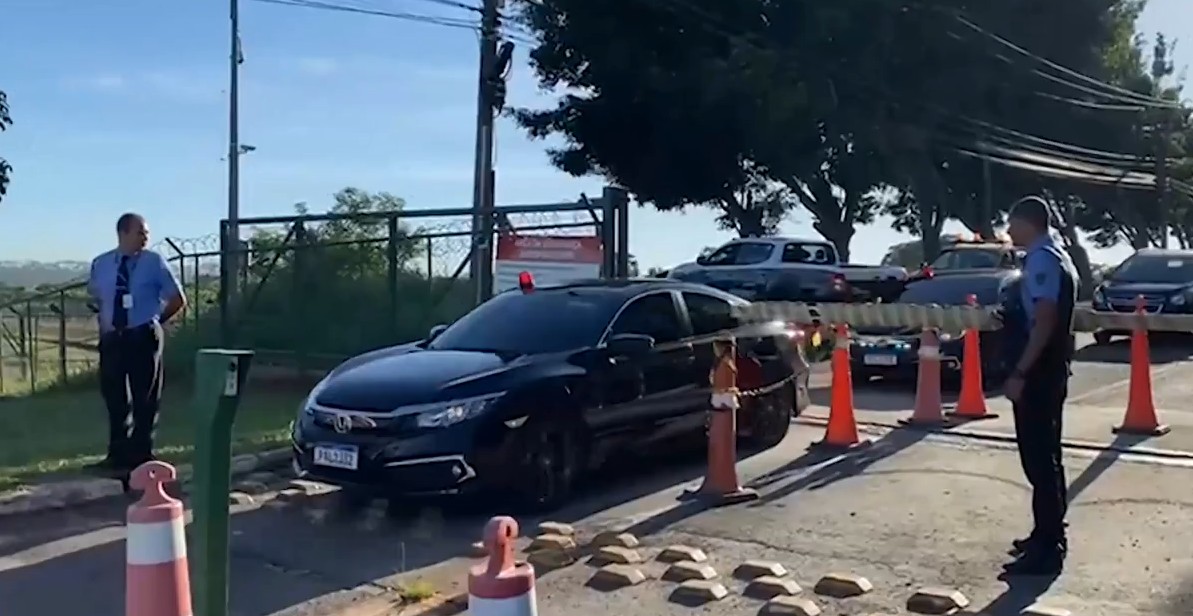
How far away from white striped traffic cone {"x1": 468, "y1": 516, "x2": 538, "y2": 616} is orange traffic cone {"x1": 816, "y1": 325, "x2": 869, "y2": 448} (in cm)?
756

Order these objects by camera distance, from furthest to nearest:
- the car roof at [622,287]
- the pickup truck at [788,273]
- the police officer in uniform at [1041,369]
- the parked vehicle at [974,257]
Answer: the pickup truck at [788,273] < the parked vehicle at [974,257] < the car roof at [622,287] < the police officer in uniform at [1041,369]

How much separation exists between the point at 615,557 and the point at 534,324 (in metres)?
2.68

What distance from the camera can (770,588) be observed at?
6500 mm

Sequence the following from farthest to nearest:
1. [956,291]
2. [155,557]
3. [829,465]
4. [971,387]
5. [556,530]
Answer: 1. [956,291]
2. [971,387]
3. [829,465]
4. [556,530]
5. [155,557]

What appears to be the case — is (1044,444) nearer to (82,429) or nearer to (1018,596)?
(1018,596)

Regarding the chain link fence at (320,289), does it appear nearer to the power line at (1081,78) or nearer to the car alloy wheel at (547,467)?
the car alloy wheel at (547,467)

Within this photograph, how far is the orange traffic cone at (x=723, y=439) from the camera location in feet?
28.1

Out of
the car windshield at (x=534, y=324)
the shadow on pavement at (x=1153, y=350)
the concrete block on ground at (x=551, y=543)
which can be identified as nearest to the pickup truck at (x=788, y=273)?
the shadow on pavement at (x=1153, y=350)

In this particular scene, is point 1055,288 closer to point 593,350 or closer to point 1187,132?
point 593,350

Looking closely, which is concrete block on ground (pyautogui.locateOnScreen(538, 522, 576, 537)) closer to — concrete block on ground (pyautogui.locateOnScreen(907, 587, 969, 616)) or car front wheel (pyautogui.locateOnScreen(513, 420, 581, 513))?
car front wheel (pyautogui.locateOnScreen(513, 420, 581, 513))

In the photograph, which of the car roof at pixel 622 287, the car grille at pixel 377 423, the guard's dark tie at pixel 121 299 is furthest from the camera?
the car roof at pixel 622 287

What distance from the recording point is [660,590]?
21.6 feet


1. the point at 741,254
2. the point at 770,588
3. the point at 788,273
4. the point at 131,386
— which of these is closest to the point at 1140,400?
the point at 770,588

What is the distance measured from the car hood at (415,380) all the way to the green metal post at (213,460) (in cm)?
361
